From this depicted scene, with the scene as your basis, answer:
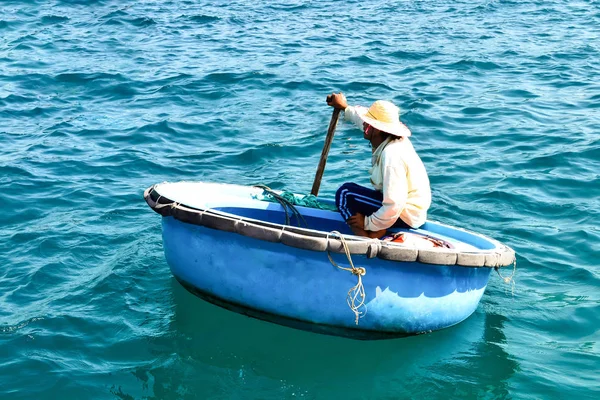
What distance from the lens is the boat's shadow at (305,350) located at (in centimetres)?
533

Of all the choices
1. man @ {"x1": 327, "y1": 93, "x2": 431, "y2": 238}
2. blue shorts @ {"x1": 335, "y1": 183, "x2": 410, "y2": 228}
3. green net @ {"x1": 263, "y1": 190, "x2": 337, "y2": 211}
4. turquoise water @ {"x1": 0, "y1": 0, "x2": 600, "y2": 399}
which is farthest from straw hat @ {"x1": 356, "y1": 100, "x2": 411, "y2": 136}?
turquoise water @ {"x1": 0, "y1": 0, "x2": 600, "y2": 399}

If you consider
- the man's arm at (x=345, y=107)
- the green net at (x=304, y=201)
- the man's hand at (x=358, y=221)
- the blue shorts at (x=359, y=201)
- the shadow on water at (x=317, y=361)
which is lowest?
the shadow on water at (x=317, y=361)

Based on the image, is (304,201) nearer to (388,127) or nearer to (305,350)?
(388,127)

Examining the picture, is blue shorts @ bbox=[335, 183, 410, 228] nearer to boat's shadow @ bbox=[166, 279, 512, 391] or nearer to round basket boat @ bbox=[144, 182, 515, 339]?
round basket boat @ bbox=[144, 182, 515, 339]

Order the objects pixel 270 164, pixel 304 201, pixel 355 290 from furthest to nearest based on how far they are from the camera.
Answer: pixel 270 164 < pixel 304 201 < pixel 355 290

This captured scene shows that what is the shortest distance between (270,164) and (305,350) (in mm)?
3875

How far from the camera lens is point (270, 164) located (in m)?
9.15

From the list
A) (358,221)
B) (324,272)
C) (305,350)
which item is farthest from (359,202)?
(305,350)

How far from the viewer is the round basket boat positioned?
17.3 ft

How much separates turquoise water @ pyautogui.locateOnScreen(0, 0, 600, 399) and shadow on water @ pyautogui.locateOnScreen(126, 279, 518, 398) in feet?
0.05

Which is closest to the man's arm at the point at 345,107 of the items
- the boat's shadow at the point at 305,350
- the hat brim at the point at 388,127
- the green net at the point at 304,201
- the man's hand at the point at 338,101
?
the man's hand at the point at 338,101

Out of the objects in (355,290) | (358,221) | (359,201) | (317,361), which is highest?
(359,201)

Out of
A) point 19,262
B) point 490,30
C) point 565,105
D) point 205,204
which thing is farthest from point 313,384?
point 490,30

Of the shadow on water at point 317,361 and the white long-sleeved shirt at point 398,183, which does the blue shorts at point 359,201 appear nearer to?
the white long-sleeved shirt at point 398,183
